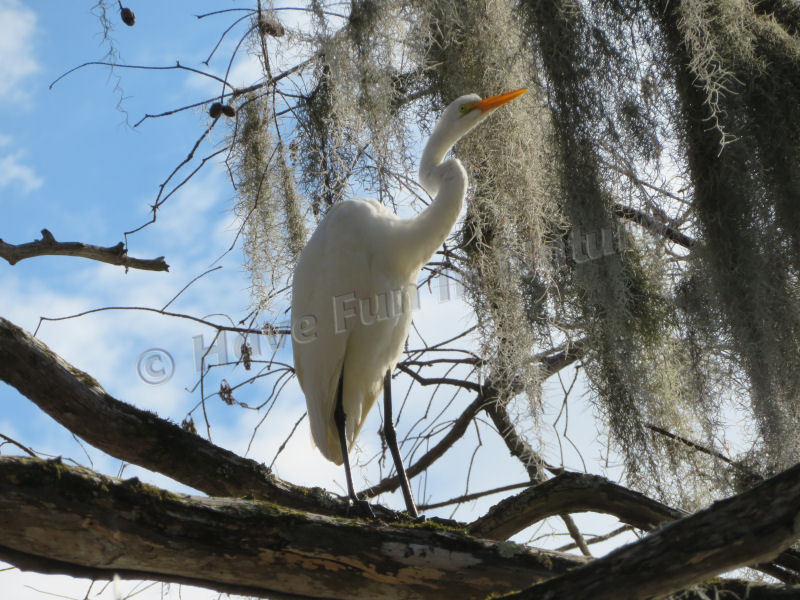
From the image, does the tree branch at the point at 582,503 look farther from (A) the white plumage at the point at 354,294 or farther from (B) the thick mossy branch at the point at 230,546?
(A) the white plumage at the point at 354,294

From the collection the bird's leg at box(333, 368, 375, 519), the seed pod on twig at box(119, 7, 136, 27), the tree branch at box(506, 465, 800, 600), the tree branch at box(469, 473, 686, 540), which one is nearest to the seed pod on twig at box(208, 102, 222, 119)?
the seed pod on twig at box(119, 7, 136, 27)

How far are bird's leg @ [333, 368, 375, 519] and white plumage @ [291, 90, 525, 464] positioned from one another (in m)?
0.02

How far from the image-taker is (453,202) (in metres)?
2.10

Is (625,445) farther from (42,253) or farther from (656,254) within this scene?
(42,253)

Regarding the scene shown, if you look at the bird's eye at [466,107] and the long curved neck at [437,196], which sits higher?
the bird's eye at [466,107]

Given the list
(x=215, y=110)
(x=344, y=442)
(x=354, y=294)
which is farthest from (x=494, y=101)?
(x=344, y=442)

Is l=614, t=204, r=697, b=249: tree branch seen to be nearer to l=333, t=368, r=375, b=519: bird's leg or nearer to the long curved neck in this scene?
the long curved neck

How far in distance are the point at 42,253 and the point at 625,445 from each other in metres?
1.45

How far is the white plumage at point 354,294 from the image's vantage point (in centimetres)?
223

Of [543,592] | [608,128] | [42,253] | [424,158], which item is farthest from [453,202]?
[543,592]

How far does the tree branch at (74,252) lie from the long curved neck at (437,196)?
69 centimetres

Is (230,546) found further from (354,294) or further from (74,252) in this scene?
(354,294)

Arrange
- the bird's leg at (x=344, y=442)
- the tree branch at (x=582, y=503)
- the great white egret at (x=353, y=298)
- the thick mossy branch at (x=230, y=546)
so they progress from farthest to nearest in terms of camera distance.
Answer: the great white egret at (x=353, y=298) < the bird's leg at (x=344, y=442) < the tree branch at (x=582, y=503) < the thick mossy branch at (x=230, y=546)

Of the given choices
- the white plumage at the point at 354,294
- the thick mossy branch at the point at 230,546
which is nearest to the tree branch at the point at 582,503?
the thick mossy branch at the point at 230,546
